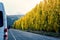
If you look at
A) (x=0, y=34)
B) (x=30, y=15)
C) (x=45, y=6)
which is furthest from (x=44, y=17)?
(x=0, y=34)

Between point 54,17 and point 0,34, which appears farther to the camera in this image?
point 54,17

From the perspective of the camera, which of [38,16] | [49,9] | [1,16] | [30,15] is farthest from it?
[30,15]

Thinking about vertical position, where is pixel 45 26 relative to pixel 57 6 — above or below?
below

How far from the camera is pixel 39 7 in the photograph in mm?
70625

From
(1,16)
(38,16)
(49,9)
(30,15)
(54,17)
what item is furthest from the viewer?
(30,15)

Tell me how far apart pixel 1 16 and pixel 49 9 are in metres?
51.3

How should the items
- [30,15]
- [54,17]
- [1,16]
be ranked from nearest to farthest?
[1,16] → [54,17] → [30,15]

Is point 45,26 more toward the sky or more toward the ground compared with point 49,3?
more toward the ground

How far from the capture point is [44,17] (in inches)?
2496

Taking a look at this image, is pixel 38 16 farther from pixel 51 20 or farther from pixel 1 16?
pixel 1 16

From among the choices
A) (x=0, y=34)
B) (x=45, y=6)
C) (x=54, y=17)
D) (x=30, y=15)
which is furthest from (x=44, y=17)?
(x=0, y=34)

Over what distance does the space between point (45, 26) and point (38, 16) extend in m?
9.54

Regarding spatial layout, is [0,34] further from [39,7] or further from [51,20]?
[39,7]

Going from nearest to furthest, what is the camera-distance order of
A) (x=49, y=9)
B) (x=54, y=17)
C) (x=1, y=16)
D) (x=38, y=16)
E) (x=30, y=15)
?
1. (x=1, y=16)
2. (x=54, y=17)
3. (x=49, y=9)
4. (x=38, y=16)
5. (x=30, y=15)
